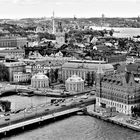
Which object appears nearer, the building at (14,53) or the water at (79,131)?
the water at (79,131)

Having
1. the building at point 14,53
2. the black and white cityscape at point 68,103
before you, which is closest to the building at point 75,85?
the black and white cityscape at point 68,103

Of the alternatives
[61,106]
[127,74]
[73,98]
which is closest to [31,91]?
[73,98]

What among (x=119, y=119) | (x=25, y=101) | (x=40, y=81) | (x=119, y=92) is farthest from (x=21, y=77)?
(x=119, y=119)

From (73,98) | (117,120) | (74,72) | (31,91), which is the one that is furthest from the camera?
(74,72)

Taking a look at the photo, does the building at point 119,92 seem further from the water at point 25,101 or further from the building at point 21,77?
the building at point 21,77

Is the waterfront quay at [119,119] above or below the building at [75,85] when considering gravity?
below

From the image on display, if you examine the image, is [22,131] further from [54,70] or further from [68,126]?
[54,70]

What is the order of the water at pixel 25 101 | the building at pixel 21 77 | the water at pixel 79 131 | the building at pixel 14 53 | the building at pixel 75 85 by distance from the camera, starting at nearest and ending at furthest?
1. the water at pixel 79 131
2. the water at pixel 25 101
3. the building at pixel 75 85
4. the building at pixel 21 77
5. the building at pixel 14 53

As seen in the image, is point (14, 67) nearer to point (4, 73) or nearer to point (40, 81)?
point (4, 73)
